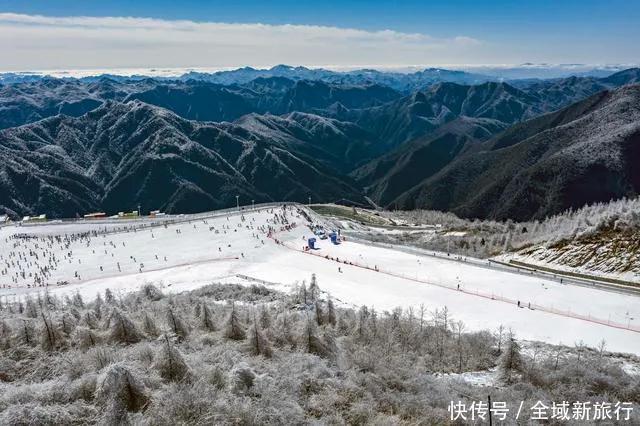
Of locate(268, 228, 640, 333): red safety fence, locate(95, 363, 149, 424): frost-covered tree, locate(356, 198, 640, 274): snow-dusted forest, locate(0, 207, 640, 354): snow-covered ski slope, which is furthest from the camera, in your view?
locate(356, 198, 640, 274): snow-dusted forest

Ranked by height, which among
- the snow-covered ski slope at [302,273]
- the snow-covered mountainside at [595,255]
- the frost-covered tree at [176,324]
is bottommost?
the snow-covered ski slope at [302,273]

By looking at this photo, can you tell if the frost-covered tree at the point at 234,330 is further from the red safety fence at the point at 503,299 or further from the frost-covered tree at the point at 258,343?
the red safety fence at the point at 503,299

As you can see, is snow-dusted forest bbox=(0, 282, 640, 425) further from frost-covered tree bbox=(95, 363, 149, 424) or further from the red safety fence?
the red safety fence

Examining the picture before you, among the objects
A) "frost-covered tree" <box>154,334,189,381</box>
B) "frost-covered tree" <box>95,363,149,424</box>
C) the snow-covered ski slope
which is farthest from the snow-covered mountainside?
"frost-covered tree" <box>95,363,149,424</box>

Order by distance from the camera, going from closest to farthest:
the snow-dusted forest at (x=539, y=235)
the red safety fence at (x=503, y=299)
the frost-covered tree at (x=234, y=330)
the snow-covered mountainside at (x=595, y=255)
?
the frost-covered tree at (x=234, y=330)
the red safety fence at (x=503, y=299)
the snow-covered mountainside at (x=595, y=255)
the snow-dusted forest at (x=539, y=235)

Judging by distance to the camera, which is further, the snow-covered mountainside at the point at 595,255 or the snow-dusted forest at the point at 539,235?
the snow-dusted forest at the point at 539,235

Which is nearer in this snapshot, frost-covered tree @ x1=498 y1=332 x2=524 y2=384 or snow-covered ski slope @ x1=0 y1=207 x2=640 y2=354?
frost-covered tree @ x1=498 y1=332 x2=524 y2=384

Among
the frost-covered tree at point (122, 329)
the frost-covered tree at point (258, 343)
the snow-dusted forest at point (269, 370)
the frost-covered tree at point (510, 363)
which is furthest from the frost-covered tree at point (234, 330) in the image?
the frost-covered tree at point (510, 363)
